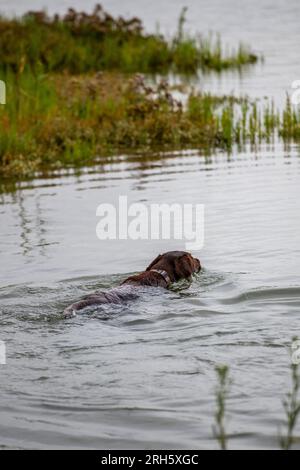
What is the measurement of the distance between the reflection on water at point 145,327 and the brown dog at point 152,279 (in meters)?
0.11

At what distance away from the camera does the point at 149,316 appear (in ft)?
26.3

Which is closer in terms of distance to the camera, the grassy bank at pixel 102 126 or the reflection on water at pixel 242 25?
the grassy bank at pixel 102 126

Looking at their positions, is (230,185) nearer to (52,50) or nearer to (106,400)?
(106,400)

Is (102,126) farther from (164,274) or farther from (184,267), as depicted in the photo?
(164,274)

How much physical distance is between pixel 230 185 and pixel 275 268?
439cm

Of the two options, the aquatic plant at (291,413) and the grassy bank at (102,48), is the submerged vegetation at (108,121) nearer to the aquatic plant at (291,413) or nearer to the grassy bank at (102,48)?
the grassy bank at (102,48)

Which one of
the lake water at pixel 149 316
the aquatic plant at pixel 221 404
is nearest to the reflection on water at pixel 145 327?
the lake water at pixel 149 316

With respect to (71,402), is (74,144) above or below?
above

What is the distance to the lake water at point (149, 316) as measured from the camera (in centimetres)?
602

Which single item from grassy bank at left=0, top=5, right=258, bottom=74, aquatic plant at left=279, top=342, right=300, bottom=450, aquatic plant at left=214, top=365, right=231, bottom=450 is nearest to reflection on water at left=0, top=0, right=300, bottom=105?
grassy bank at left=0, top=5, right=258, bottom=74

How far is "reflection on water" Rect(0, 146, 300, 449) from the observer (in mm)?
5992

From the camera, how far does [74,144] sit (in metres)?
16.4

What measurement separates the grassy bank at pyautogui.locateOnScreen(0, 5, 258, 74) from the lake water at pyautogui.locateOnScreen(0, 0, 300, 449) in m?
10.6
